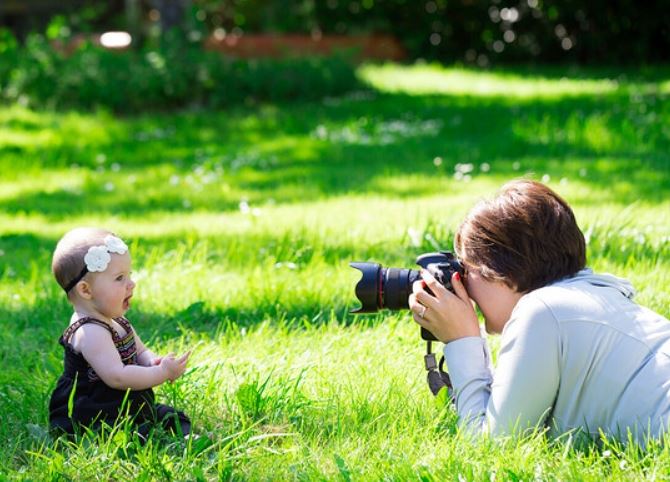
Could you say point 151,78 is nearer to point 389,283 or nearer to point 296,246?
point 296,246

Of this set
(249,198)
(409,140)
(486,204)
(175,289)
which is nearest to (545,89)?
(409,140)

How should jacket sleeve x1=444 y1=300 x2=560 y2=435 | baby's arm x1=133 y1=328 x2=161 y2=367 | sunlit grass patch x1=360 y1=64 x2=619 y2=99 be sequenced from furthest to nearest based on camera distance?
sunlit grass patch x1=360 y1=64 x2=619 y2=99
baby's arm x1=133 y1=328 x2=161 y2=367
jacket sleeve x1=444 y1=300 x2=560 y2=435

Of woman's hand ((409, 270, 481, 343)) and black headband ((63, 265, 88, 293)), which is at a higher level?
black headband ((63, 265, 88, 293))

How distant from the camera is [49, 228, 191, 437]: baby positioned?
2.72 m

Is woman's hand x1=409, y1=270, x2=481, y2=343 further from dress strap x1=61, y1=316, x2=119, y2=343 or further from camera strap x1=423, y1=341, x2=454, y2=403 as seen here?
dress strap x1=61, y1=316, x2=119, y2=343

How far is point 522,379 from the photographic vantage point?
2465mm

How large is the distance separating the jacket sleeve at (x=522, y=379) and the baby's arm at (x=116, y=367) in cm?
78

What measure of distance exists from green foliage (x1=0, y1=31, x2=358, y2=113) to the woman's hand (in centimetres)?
799

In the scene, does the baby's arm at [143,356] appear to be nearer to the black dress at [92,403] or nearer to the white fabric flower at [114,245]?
the black dress at [92,403]

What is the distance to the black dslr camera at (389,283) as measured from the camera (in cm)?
272

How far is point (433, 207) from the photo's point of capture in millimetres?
5465

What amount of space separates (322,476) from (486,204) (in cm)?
81

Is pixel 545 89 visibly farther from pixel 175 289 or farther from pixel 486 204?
pixel 486 204

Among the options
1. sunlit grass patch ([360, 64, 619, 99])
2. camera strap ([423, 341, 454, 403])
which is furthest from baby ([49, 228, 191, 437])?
sunlit grass patch ([360, 64, 619, 99])
